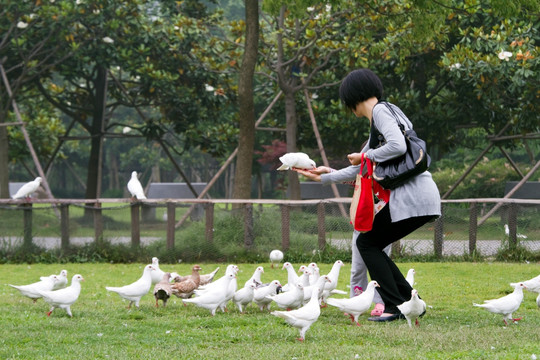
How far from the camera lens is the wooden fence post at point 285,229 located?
15.1 m

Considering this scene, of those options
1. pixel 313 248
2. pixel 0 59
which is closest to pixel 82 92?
pixel 0 59

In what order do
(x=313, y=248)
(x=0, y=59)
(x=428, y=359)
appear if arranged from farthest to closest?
1. (x=0, y=59)
2. (x=313, y=248)
3. (x=428, y=359)

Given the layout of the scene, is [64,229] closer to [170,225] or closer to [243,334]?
[170,225]

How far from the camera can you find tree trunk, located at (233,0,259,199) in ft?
52.6

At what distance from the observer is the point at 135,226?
1544 centimetres

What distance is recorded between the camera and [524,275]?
12.6 m

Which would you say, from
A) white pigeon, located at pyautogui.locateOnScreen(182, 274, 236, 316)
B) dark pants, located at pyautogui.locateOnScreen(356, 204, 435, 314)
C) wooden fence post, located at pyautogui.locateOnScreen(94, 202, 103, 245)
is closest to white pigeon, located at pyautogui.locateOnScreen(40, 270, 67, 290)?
white pigeon, located at pyautogui.locateOnScreen(182, 274, 236, 316)

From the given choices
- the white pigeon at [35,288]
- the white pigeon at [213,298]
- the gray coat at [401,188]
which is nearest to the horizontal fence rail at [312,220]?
the white pigeon at [35,288]

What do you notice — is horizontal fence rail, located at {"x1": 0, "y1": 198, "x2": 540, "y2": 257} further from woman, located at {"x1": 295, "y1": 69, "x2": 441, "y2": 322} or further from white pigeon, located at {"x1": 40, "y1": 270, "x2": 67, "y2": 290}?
woman, located at {"x1": 295, "y1": 69, "x2": 441, "y2": 322}

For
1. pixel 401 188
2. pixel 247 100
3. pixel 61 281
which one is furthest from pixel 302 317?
pixel 247 100

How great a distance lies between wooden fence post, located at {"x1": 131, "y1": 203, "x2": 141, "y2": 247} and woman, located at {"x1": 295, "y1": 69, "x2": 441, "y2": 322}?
857 centimetres

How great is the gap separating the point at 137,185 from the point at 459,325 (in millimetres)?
10098

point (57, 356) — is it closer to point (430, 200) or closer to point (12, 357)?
point (12, 357)

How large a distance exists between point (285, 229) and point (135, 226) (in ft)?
9.80
